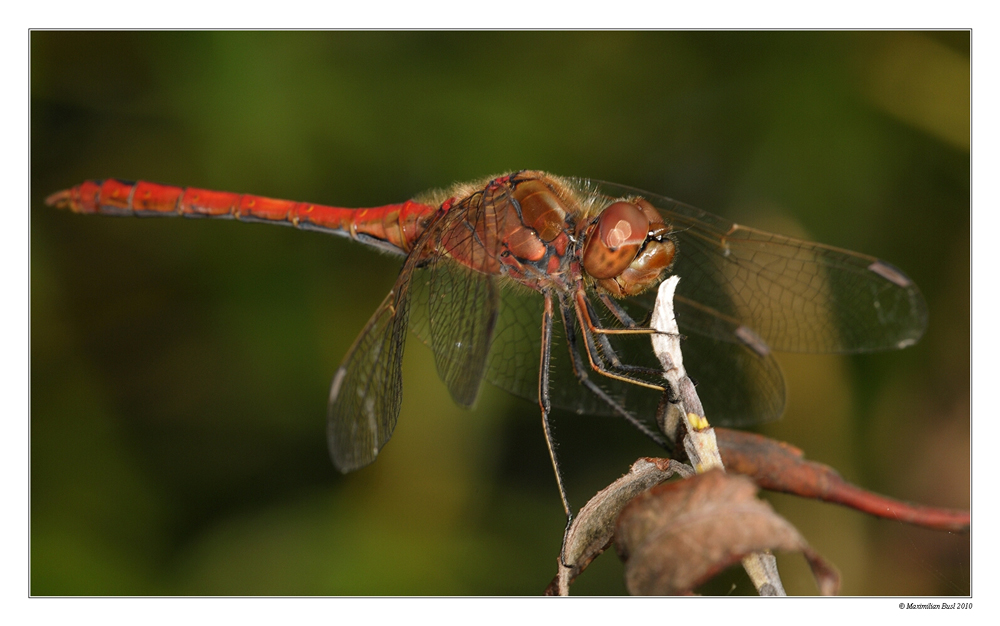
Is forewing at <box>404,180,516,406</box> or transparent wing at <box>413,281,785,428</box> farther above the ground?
forewing at <box>404,180,516,406</box>

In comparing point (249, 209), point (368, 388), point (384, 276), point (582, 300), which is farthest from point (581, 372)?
point (249, 209)

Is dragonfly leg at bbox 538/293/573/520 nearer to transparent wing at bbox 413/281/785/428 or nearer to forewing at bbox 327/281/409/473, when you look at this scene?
A: transparent wing at bbox 413/281/785/428

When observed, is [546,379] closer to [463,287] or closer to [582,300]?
[582,300]

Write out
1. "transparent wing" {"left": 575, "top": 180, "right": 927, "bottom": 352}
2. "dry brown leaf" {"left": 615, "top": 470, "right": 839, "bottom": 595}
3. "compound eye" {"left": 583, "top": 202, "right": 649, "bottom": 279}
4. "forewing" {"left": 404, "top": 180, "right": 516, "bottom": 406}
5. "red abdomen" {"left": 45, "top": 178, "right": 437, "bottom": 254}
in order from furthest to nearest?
"red abdomen" {"left": 45, "top": 178, "right": 437, "bottom": 254} < "transparent wing" {"left": 575, "top": 180, "right": 927, "bottom": 352} < "forewing" {"left": 404, "top": 180, "right": 516, "bottom": 406} < "compound eye" {"left": 583, "top": 202, "right": 649, "bottom": 279} < "dry brown leaf" {"left": 615, "top": 470, "right": 839, "bottom": 595}

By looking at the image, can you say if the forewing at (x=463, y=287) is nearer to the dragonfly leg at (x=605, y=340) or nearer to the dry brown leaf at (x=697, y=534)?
the dragonfly leg at (x=605, y=340)

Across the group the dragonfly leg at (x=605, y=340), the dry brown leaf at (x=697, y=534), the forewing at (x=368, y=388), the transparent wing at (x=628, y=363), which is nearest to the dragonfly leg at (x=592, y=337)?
the dragonfly leg at (x=605, y=340)

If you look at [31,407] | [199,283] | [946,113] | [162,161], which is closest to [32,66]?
[162,161]

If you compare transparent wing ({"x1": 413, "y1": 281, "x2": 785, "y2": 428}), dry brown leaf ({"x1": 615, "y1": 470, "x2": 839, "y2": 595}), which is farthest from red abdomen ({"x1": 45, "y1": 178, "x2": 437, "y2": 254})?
dry brown leaf ({"x1": 615, "y1": 470, "x2": 839, "y2": 595})

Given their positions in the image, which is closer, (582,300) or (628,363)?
(582,300)

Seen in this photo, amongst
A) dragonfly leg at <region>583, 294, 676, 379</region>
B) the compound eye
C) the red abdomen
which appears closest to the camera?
the compound eye
